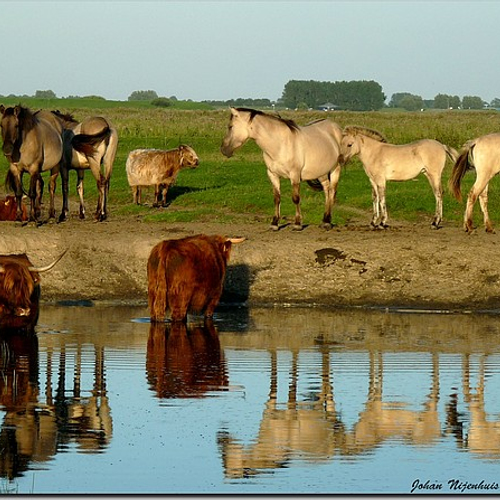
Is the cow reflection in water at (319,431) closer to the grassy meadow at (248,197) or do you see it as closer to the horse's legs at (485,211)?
the horse's legs at (485,211)

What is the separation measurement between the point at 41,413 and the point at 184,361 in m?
2.70

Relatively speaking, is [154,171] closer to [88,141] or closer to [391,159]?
[88,141]

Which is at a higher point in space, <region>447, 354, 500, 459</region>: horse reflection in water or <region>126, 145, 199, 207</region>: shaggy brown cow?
<region>126, 145, 199, 207</region>: shaggy brown cow

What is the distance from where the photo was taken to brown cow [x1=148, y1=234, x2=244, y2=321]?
1554 cm

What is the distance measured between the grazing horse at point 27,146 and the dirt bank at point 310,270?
218cm

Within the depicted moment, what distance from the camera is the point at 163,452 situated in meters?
9.80

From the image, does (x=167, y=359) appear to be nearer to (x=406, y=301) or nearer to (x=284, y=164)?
(x=406, y=301)

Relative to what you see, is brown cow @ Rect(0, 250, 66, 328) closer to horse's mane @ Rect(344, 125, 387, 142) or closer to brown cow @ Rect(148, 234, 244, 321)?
brown cow @ Rect(148, 234, 244, 321)

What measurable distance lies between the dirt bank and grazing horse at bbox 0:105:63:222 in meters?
2.18

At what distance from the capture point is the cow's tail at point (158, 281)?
15492 mm

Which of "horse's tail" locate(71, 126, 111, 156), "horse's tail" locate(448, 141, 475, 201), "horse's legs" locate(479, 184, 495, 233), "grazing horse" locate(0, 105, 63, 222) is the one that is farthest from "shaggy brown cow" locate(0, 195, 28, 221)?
"horse's legs" locate(479, 184, 495, 233)

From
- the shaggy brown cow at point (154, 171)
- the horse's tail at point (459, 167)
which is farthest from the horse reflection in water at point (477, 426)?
the shaggy brown cow at point (154, 171)

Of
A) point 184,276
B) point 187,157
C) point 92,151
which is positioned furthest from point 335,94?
point 184,276

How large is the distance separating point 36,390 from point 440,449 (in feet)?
12.6
